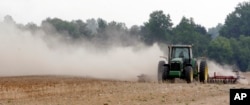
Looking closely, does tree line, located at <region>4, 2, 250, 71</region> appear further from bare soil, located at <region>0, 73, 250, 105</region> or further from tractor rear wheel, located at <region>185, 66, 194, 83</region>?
bare soil, located at <region>0, 73, 250, 105</region>

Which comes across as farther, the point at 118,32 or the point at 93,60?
the point at 118,32

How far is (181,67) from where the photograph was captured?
3528 centimetres

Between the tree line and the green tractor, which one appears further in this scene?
the tree line

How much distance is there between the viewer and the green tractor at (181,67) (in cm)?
3497

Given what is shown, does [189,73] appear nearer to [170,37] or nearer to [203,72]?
[203,72]

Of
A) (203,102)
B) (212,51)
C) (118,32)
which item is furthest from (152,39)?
(203,102)

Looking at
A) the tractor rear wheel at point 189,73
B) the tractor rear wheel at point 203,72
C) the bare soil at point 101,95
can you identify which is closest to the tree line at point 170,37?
the tractor rear wheel at point 203,72

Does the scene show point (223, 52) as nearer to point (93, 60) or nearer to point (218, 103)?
point (93, 60)

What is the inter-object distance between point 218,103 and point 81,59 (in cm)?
3268

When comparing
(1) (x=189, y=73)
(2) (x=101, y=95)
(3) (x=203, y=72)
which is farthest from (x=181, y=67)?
(2) (x=101, y=95)

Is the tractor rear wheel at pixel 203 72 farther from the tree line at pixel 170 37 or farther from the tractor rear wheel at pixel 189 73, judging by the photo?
the tree line at pixel 170 37

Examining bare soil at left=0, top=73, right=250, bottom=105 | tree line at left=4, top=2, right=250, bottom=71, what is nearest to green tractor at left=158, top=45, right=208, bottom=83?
bare soil at left=0, top=73, right=250, bottom=105

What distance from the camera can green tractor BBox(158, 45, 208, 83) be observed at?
1377 inches

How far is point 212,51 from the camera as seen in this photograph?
110 metres
